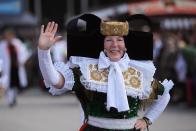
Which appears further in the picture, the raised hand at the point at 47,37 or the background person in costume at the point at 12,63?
the background person in costume at the point at 12,63

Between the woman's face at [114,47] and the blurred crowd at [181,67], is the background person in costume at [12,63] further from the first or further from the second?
the woman's face at [114,47]

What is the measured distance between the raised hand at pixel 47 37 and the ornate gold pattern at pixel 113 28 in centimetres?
46

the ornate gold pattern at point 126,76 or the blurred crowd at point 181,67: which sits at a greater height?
the ornate gold pattern at point 126,76

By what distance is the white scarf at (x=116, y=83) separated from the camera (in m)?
5.64

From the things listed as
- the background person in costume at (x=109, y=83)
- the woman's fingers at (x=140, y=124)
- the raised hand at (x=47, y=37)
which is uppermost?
the raised hand at (x=47, y=37)

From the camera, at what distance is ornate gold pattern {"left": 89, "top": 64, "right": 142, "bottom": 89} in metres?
5.76

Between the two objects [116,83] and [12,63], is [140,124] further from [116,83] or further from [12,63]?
[12,63]

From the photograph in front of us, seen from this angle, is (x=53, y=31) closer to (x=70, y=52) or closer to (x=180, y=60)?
(x=70, y=52)

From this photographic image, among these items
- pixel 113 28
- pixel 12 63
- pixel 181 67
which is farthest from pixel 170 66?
pixel 113 28

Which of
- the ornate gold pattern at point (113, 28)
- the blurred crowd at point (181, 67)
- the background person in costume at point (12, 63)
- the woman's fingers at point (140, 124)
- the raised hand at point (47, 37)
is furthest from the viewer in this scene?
the background person in costume at point (12, 63)

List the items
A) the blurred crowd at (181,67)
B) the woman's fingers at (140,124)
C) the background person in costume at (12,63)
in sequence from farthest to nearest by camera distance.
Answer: the background person in costume at (12,63)
the blurred crowd at (181,67)
the woman's fingers at (140,124)

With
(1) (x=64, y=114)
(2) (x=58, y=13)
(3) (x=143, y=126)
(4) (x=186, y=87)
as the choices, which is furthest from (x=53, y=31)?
(2) (x=58, y=13)

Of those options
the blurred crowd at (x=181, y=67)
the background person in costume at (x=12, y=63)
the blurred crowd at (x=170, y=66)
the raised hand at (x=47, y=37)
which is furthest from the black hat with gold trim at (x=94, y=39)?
the background person in costume at (x=12, y=63)

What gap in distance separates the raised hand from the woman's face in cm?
48
